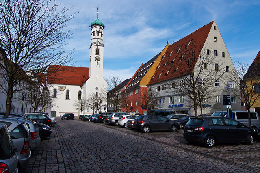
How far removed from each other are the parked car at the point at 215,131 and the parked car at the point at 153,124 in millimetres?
7298

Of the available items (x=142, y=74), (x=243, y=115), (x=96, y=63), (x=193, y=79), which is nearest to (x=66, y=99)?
(x=96, y=63)

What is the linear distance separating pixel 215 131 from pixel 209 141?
23.4 inches

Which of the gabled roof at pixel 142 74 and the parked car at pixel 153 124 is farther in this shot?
the gabled roof at pixel 142 74

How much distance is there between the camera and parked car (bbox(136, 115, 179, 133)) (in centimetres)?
1984

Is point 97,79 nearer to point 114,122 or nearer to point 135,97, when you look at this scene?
point 135,97

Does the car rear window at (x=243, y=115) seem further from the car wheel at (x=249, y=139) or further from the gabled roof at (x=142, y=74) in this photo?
→ the gabled roof at (x=142, y=74)

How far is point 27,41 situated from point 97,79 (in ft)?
210

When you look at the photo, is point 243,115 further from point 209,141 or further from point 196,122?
point 209,141

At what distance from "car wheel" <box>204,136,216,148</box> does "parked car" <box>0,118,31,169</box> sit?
8351 mm

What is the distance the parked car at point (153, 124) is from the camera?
19844 millimetres

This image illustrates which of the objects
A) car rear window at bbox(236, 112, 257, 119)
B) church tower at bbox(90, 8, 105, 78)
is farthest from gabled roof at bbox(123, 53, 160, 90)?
car rear window at bbox(236, 112, 257, 119)

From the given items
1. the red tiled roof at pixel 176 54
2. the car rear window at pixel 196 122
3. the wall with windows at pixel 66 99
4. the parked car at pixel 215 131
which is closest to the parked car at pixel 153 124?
the parked car at pixel 215 131

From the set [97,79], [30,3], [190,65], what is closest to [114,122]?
[190,65]

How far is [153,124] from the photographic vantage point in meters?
20.0
